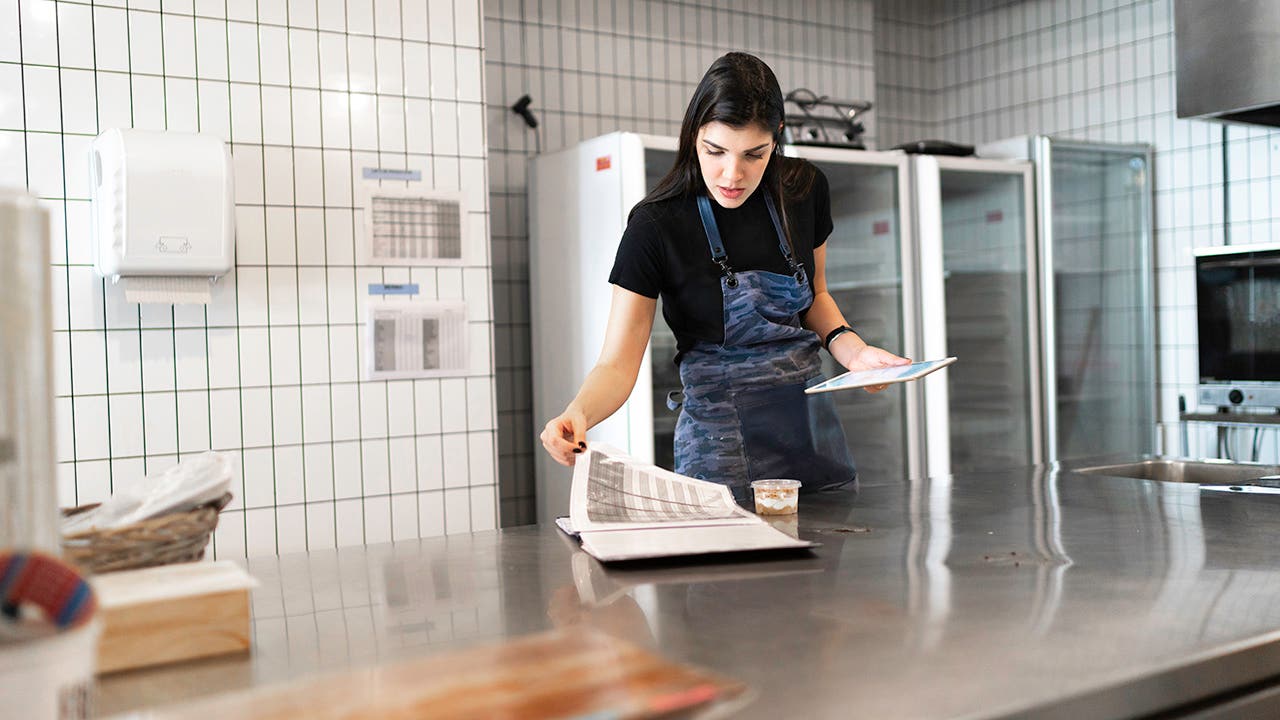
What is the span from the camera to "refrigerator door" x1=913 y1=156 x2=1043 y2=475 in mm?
4270

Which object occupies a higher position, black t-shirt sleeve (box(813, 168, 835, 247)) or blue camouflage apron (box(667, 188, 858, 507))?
black t-shirt sleeve (box(813, 168, 835, 247))

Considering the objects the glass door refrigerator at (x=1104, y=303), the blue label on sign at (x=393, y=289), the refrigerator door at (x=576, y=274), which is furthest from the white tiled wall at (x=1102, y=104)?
the blue label on sign at (x=393, y=289)

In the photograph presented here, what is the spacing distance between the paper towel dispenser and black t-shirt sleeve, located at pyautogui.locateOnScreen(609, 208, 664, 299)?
111cm

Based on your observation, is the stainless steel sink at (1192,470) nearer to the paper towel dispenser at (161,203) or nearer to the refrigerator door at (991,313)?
the refrigerator door at (991,313)

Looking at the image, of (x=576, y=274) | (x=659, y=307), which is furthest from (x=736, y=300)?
(x=659, y=307)

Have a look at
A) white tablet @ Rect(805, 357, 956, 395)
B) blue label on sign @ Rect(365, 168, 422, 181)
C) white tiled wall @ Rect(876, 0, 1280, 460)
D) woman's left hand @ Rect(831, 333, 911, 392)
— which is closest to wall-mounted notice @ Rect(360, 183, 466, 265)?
blue label on sign @ Rect(365, 168, 422, 181)

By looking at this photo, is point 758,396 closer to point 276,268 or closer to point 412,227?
point 412,227

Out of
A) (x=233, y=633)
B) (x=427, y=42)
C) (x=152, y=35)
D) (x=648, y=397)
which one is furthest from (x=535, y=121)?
(x=233, y=633)

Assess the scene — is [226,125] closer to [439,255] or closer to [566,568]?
[439,255]

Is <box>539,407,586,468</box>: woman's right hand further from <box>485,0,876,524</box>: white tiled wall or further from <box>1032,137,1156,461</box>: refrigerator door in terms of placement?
<box>1032,137,1156,461</box>: refrigerator door

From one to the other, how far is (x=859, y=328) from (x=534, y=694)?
3476 millimetres

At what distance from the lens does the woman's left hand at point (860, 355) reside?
1917mm

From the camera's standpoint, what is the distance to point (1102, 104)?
4.61m

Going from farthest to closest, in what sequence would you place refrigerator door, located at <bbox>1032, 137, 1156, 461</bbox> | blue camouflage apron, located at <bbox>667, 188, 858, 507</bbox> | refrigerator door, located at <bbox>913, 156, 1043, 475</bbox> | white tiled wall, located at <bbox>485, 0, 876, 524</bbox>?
refrigerator door, located at <bbox>1032, 137, 1156, 461</bbox> → refrigerator door, located at <bbox>913, 156, 1043, 475</bbox> → white tiled wall, located at <bbox>485, 0, 876, 524</bbox> → blue camouflage apron, located at <bbox>667, 188, 858, 507</bbox>
